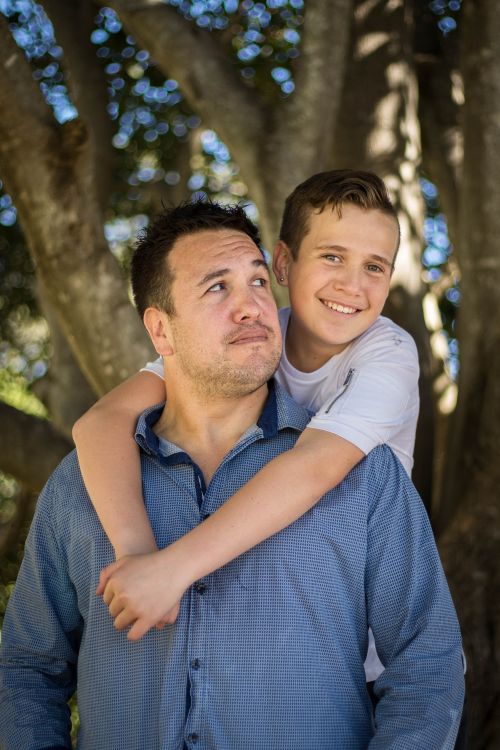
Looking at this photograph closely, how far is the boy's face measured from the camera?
3186 mm

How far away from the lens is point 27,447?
4.19 meters

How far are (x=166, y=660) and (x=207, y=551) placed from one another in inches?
12.5

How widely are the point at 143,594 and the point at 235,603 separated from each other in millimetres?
276

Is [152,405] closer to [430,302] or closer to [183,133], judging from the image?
[430,302]

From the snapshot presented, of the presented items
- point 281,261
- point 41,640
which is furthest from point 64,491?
point 281,261

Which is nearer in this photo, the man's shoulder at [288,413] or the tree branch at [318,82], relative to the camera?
the man's shoulder at [288,413]

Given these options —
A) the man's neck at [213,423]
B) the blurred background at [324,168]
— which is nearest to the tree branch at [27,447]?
the blurred background at [324,168]

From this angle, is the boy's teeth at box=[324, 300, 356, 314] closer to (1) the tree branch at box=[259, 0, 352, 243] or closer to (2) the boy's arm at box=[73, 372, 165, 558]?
(2) the boy's arm at box=[73, 372, 165, 558]

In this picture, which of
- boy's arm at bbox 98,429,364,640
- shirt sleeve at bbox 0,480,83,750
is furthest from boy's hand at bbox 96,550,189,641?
shirt sleeve at bbox 0,480,83,750

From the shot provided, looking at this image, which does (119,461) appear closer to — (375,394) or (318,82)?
(375,394)

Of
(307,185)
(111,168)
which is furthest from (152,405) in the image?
(111,168)

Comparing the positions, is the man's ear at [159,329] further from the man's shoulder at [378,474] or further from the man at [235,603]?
the man's shoulder at [378,474]

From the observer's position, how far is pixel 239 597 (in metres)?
2.40

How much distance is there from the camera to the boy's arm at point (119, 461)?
2.45 m
